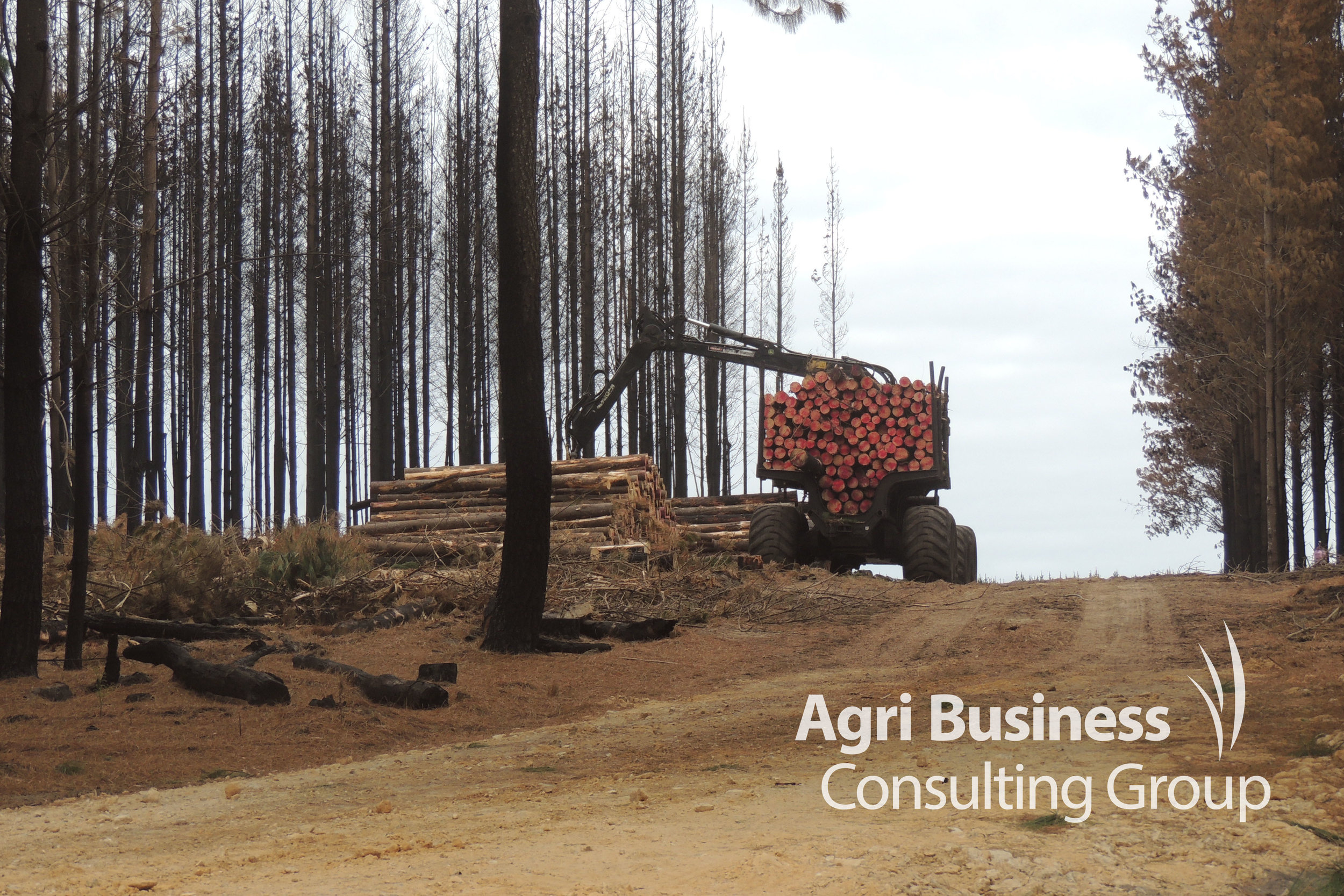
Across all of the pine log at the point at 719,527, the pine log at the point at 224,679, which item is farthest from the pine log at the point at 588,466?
the pine log at the point at 224,679

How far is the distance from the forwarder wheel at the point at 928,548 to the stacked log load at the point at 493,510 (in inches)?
149

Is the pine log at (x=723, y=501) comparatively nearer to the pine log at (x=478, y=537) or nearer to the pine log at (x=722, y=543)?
the pine log at (x=722, y=543)

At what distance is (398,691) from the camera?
7320mm

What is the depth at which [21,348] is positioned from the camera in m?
7.80

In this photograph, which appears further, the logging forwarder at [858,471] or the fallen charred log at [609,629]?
the logging forwarder at [858,471]

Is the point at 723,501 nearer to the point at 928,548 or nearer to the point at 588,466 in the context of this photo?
the point at 588,466

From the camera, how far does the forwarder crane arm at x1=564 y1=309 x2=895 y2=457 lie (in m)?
18.8

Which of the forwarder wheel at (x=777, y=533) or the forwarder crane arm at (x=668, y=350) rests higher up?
the forwarder crane arm at (x=668, y=350)

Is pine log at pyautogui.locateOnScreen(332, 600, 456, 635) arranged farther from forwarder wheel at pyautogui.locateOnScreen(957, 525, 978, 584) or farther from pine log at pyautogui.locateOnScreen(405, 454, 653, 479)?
forwarder wheel at pyautogui.locateOnScreen(957, 525, 978, 584)

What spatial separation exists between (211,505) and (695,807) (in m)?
21.7

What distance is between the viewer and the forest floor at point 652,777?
354 centimetres

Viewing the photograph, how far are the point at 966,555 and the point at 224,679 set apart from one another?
13.1 meters

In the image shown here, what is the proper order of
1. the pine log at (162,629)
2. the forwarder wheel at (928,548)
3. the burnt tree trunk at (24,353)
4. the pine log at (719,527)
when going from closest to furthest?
1. the burnt tree trunk at (24,353)
2. the pine log at (162,629)
3. the forwarder wheel at (928,548)
4. the pine log at (719,527)

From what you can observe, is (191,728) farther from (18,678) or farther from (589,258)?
(589,258)
